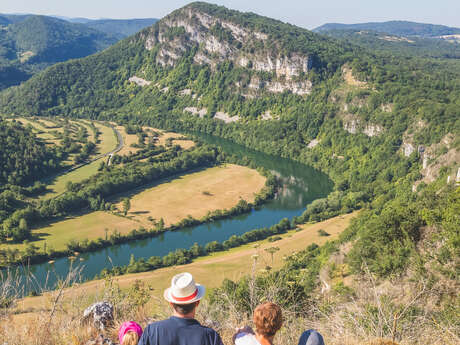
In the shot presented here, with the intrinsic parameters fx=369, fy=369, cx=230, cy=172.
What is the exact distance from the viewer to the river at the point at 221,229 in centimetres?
3962

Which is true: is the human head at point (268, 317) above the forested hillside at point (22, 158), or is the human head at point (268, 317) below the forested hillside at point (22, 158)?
above

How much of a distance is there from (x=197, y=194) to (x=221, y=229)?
12831 millimetres

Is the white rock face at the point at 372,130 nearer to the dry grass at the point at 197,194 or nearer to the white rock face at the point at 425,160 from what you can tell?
the white rock face at the point at 425,160

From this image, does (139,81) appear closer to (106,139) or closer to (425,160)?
(106,139)

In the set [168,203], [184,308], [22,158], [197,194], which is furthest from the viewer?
[22,158]

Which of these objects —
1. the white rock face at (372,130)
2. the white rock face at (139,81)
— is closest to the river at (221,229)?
the white rock face at (372,130)

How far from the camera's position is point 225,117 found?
129125 millimetres

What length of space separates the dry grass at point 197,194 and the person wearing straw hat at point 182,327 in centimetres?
4735

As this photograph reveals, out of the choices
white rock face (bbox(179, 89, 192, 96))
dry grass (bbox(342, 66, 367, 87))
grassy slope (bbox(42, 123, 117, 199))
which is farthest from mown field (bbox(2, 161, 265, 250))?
white rock face (bbox(179, 89, 192, 96))

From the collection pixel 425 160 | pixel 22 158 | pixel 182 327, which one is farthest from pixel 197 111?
pixel 182 327

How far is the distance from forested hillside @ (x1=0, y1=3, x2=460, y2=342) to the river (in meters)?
4.29

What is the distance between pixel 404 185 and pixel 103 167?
176ft

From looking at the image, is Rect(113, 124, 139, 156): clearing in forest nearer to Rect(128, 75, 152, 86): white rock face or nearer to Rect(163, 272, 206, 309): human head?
Rect(128, 75, 152, 86): white rock face

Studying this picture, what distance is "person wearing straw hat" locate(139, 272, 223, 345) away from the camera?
4.71 metres
